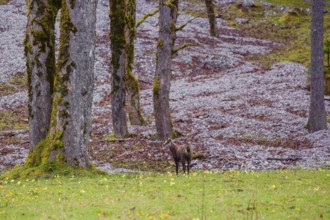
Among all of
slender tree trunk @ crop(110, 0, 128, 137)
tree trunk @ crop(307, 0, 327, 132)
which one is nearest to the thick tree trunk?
slender tree trunk @ crop(110, 0, 128, 137)

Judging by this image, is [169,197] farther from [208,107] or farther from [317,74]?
[208,107]

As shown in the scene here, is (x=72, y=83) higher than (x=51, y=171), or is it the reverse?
(x=72, y=83)

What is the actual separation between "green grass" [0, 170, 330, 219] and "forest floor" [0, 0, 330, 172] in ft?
17.0

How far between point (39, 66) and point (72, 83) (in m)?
2.50

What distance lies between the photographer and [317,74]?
30.1 m

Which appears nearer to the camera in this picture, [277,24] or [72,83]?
[72,83]

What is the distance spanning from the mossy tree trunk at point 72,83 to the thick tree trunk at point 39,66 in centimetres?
169

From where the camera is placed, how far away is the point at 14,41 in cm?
6406

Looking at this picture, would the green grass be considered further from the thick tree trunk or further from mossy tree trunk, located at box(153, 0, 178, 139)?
mossy tree trunk, located at box(153, 0, 178, 139)

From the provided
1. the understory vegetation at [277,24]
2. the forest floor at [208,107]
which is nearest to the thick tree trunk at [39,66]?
the forest floor at [208,107]

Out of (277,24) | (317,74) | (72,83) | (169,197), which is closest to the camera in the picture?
(169,197)

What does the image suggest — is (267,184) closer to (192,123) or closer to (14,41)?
(192,123)

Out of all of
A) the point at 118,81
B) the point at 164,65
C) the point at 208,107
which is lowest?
the point at 208,107

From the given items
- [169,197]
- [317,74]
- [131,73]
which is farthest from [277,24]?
[169,197]
